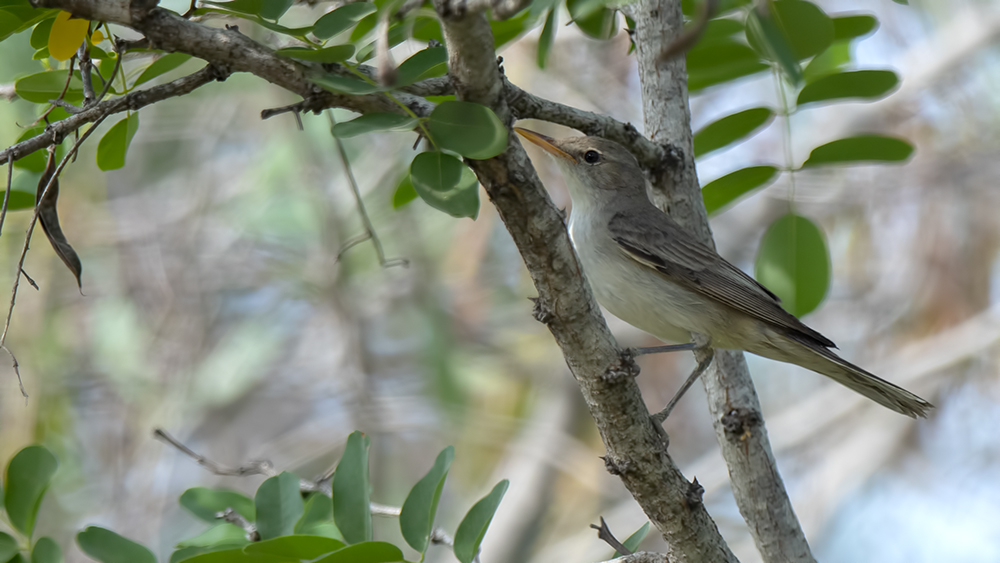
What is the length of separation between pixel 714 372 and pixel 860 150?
1062 millimetres

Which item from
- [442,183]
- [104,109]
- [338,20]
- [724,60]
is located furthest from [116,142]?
[724,60]

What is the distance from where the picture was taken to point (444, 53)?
Answer: 2.19 metres

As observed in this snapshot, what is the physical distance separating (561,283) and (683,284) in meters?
2.06

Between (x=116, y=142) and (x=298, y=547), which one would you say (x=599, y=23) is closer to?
(x=116, y=142)

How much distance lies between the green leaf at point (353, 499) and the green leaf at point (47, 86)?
1.33 meters

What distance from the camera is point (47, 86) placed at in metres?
2.46

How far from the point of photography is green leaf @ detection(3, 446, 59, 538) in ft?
7.66

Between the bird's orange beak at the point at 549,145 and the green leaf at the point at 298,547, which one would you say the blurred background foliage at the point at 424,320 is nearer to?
the bird's orange beak at the point at 549,145

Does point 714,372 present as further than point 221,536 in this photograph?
Yes

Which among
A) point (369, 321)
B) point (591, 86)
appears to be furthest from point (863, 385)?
point (369, 321)

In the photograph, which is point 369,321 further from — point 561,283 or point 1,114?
point 561,283

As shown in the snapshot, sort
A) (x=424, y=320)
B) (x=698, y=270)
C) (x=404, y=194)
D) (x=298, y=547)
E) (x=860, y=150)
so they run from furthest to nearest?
(x=424, y=320) < (x=698, y=270) < (x=860, y=150) < (x=404, y=194) < (x=298, y=547)

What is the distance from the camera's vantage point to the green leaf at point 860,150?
3.33 m

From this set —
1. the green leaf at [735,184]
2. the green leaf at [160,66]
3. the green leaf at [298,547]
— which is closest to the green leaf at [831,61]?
the green leaf at [735,184]
